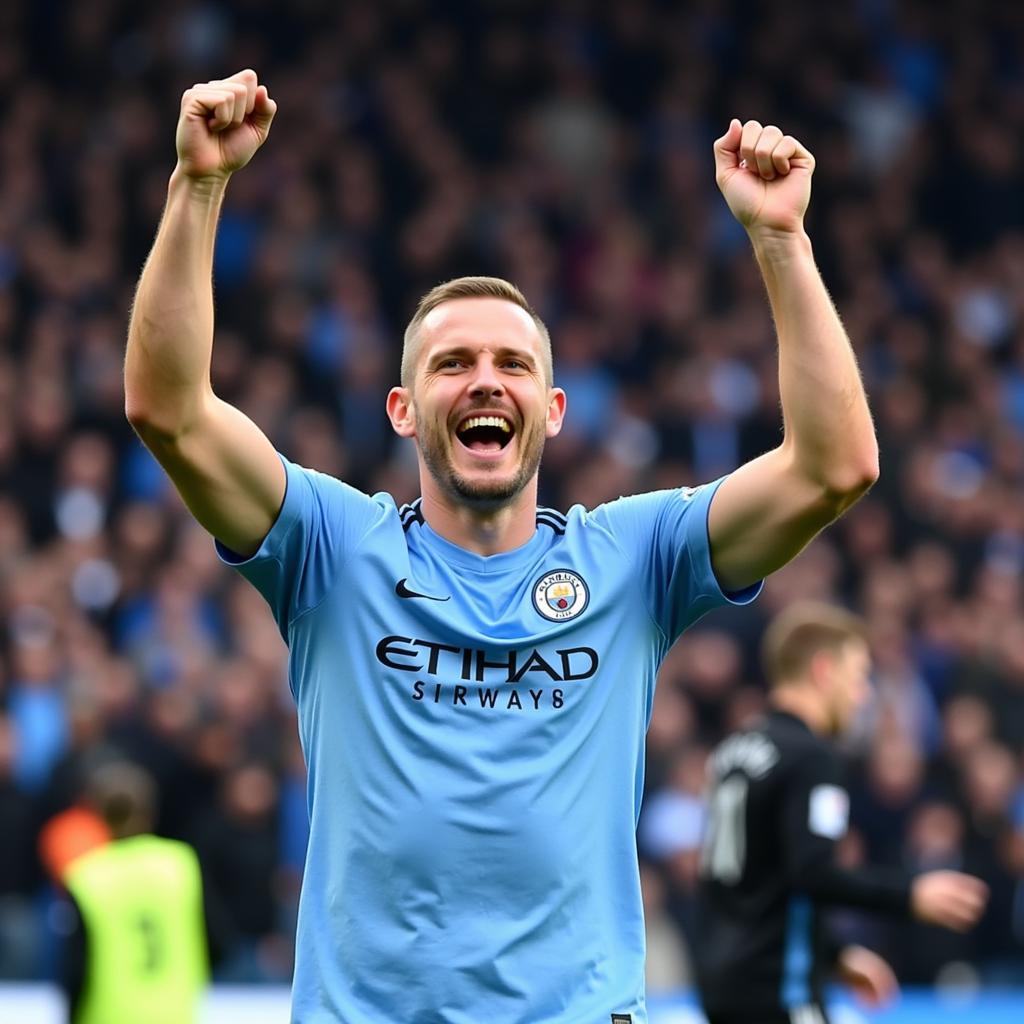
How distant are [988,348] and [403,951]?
43.0ft

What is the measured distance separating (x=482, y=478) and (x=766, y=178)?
2.39 feet

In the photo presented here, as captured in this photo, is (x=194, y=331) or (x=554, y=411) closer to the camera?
(x=194, y=331)

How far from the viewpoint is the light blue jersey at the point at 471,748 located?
3453 millimetres

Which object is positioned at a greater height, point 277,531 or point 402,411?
point 402,411

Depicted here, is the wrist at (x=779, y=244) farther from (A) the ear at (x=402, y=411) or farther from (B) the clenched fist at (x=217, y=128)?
(B) the clenched fist at (x=217, y=128)

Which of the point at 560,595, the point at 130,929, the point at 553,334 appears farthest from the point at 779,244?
the point at 553,334

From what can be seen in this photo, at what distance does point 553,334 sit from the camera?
1491cm

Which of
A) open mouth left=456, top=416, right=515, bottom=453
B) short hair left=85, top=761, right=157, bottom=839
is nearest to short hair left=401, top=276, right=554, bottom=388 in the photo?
open mouth left=456, top=416, right=515, bottom=453

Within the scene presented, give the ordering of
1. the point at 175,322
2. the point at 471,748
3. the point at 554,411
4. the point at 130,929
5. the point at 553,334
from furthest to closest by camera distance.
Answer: the point at 553,334
the point at 130,929
the point at 554,411
the point at 471,748
the point at 175,322

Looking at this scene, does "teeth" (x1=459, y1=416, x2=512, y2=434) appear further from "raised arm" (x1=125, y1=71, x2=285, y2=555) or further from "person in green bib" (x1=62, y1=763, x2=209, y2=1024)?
"person in green bib" (x1=62, y1=763, x2=209, y2=1024)

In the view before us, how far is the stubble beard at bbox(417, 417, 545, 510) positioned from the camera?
372 cm

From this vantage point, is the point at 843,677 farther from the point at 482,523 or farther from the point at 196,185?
the point at 196,185

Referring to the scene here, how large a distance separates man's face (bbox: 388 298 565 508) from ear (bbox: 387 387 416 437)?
0.05ft

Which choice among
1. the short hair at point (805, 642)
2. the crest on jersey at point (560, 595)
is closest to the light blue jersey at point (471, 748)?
the crest on jersey at point (560, 595)
